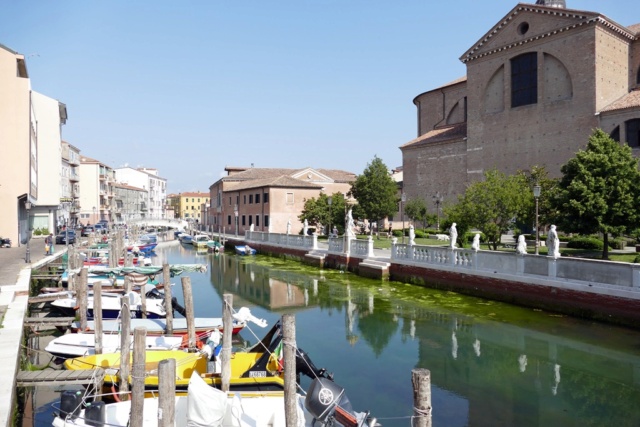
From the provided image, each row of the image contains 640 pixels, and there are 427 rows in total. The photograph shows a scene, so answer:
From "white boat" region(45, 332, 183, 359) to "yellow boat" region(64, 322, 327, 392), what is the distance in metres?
1.29

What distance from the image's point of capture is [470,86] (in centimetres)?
4006

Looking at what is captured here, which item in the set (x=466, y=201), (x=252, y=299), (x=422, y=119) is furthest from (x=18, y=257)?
(x=422, y=119)

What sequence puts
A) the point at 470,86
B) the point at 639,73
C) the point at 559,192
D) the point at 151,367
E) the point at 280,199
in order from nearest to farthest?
the point at 151,367
the point at 559,192
the point at 639,73
the point at 470,86
the point at 280,199

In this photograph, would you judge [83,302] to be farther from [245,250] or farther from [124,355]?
[245,250]

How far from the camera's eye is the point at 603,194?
66.3 feet

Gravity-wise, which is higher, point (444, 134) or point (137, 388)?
point (444, 134)

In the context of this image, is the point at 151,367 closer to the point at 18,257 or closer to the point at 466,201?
the point at 466,201

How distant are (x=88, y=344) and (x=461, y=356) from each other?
8.90 meters

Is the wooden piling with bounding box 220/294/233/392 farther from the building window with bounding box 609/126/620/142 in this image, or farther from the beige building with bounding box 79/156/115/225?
the beige building with bounding box 79/156/115/225

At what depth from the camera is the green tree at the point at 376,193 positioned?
138 feet

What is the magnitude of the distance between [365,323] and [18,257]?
19.2 metres

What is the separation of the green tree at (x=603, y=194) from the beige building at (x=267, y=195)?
27.3m

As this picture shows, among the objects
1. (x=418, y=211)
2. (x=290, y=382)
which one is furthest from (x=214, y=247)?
(x=290, y=382)

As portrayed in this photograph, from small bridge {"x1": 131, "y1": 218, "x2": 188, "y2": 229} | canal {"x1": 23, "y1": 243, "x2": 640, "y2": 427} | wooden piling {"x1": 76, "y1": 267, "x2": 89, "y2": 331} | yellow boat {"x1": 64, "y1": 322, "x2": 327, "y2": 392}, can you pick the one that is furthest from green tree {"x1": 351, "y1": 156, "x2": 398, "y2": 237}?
small bridge {"x1": 131, "y1": 218, "x2": 188, "y2": 229}
